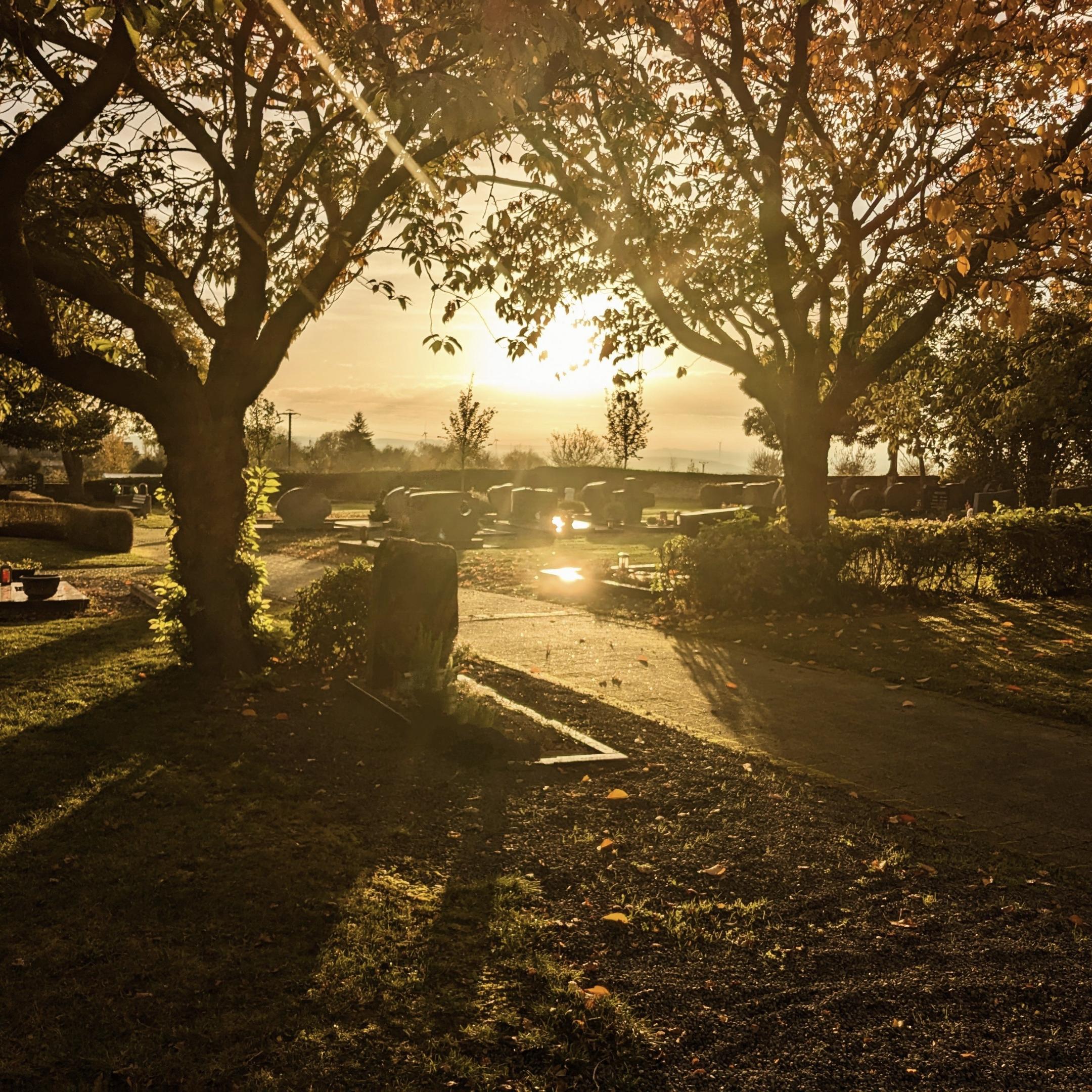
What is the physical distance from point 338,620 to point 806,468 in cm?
841

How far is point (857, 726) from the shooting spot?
7016mm

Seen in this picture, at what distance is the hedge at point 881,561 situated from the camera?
12.0 m

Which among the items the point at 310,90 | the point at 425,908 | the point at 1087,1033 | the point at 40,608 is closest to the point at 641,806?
the point at 425,908

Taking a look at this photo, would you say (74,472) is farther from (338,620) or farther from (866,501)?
(338,620)

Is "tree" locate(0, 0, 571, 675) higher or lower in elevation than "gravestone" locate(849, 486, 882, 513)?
higher

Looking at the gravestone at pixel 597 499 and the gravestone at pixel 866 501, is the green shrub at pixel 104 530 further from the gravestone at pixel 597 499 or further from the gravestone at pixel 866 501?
the gravestone at pixel 866 501

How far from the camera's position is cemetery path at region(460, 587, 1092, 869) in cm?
529

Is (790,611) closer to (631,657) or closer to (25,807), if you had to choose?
(631,657)

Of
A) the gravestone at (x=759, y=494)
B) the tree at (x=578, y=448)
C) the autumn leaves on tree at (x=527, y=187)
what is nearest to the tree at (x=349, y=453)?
the tree at (x=578, y=448)

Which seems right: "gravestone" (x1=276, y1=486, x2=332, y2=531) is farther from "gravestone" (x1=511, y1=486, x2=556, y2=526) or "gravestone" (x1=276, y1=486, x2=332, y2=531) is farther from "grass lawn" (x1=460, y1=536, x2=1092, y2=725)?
"grass lawn" (x1=460, y1=536, x2=1092, y2=725)

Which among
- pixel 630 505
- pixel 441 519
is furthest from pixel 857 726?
pixel 630 505

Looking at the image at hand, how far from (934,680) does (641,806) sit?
4.44 metres

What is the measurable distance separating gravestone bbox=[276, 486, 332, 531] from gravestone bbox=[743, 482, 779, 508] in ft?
59.7

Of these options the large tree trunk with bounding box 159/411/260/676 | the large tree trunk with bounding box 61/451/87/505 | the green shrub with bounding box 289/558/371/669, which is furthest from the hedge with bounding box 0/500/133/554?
the large tree trunk with bounding box 61/451/87/505
